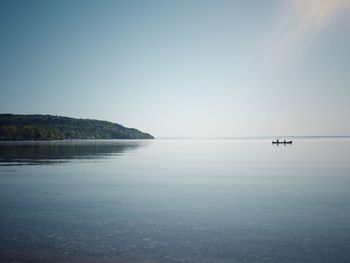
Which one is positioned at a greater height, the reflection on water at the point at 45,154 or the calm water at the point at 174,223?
the reflection on water at the point at 45,154

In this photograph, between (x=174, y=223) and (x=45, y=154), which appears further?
(x=45, y=154)

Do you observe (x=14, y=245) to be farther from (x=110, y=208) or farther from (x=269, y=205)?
(x=269, y=205)

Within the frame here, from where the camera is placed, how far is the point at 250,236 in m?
15.1

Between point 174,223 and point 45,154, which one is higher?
point 45,154

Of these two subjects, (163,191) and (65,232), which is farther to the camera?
(163,191)

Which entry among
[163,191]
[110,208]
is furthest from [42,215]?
[163,191]

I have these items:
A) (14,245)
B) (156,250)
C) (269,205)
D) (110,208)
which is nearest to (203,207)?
(269,205)

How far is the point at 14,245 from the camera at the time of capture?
13797 millimetres

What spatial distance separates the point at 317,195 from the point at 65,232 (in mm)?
18745

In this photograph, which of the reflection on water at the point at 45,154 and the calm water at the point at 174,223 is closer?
the calm water at the point at 174,223

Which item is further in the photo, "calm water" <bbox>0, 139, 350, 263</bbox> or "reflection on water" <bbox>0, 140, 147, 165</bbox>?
"reflection on water" <bbox>0, 140, 147, 165</bbox>

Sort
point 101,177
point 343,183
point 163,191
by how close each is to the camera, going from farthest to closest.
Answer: point 101,177, point 343,183, point 163,191

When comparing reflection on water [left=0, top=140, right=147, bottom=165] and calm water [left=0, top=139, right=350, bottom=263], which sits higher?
reflection on water [left=0, top=140, right=147, bottom=165]

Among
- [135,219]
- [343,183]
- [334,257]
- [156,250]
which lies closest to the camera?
[334,257]
